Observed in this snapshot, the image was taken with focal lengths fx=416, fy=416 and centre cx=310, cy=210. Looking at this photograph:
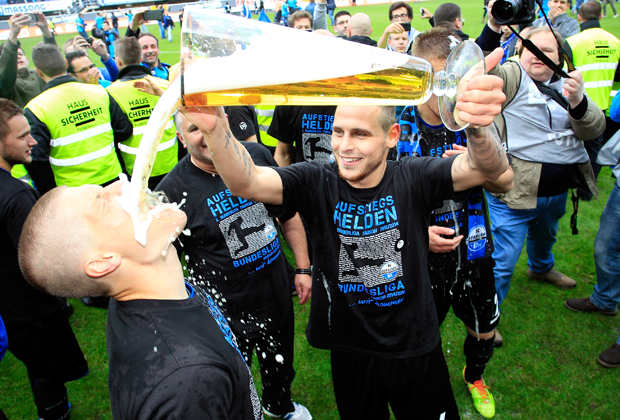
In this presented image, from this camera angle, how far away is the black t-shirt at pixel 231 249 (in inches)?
95.4

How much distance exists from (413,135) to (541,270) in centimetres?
252

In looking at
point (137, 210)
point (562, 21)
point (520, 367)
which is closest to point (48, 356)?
point (137, 210)

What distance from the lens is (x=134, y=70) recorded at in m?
4.71

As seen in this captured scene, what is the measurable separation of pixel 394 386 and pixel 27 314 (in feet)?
7.79

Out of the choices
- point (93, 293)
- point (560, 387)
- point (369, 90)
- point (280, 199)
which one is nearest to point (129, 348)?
point (93, 293)

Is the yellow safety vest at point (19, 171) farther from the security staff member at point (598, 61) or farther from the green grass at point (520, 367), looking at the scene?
the security staff member at point (598, 61)

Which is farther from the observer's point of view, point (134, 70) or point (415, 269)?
point (134, 70)

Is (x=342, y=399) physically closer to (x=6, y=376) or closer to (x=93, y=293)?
(x=93, y=293)

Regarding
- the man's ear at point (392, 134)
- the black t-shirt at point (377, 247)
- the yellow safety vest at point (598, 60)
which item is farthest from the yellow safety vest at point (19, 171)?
the yellow safety vest at point (598, 60)

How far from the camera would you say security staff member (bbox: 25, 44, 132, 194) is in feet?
13.0

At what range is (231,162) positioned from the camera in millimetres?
1728

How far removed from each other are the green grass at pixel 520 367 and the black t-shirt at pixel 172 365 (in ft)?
6.42

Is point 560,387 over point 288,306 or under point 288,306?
under

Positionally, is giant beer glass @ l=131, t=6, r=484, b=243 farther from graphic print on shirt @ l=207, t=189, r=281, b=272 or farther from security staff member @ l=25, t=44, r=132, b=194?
security staff member @ l=25, t=44, r=132, b=194
